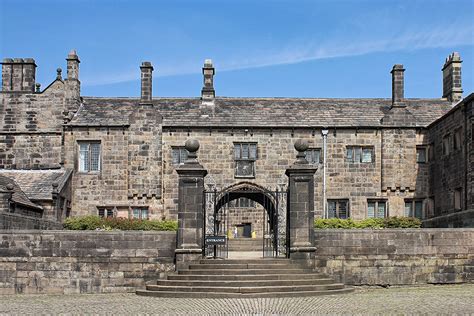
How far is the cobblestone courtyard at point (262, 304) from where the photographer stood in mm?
14570

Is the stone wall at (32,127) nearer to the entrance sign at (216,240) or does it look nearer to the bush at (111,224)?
the bush at (111,224)

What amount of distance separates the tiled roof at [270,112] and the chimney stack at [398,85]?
1.66 ft

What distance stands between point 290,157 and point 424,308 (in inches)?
814

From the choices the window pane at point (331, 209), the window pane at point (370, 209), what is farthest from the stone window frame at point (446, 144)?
the window pane at point (331, 209)

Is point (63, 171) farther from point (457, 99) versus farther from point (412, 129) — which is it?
point (457, 99)

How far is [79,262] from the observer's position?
20047 mm

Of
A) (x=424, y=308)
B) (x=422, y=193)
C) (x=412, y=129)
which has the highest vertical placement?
(x=412, y=129)

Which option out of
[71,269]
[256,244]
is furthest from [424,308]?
[256,244]

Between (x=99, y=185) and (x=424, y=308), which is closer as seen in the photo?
(x=424, y=308)

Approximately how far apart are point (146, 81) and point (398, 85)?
1263 cm

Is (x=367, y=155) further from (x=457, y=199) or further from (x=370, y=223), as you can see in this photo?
(x=457, y=199)

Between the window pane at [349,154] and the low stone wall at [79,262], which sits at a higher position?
the window pane at [349,154]

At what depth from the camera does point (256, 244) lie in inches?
1191

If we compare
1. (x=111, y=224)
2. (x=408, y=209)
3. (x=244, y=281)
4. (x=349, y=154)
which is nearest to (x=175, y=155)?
(x=111, y=224)
